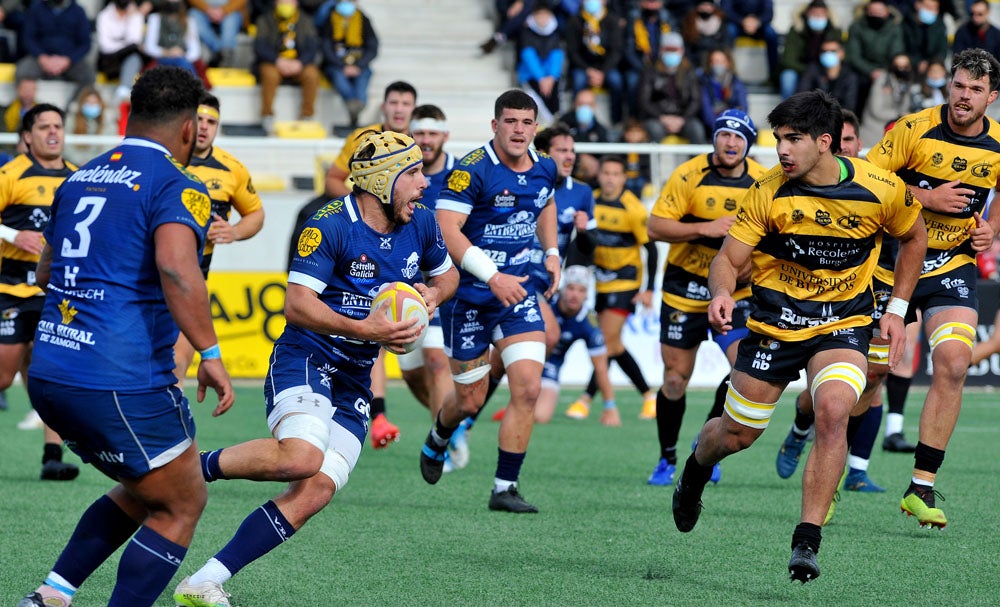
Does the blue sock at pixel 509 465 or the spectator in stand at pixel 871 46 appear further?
the spectator in stand at pixel 871 46

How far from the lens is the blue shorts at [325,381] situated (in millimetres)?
5816

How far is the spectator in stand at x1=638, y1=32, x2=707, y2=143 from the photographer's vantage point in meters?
19.4

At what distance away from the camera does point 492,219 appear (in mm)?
8266

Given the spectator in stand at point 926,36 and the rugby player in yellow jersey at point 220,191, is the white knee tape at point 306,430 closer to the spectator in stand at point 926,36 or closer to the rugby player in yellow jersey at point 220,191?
the rugby player in yellow jersey at point 220,191

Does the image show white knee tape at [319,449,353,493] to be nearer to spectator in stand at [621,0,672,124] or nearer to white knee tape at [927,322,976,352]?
white knee tape at [927,322,976,352]

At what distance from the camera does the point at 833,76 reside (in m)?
20.4

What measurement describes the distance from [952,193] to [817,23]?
13541 millimetres

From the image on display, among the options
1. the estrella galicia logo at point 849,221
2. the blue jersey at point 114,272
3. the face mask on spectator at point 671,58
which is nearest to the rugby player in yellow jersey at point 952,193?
the estrella galicia logo at point 849,221

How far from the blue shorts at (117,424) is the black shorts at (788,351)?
2.92 m

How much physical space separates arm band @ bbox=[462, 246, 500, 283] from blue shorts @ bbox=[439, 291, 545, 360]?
54 cm

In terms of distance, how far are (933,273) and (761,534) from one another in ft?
6.42

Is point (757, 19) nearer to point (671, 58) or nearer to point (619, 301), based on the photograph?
point (671, 58)

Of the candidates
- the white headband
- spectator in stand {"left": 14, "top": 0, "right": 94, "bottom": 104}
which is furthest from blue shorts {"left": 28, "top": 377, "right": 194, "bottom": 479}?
spectator in stand {"left": 14, "top": 0, "right": 94, "bottom": 104}

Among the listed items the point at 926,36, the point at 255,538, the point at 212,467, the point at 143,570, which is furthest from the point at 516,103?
the point at 926,36
